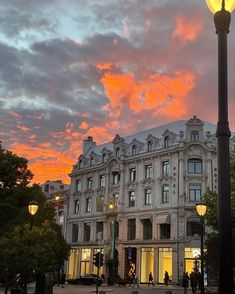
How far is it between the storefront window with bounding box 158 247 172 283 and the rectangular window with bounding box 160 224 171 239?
1685 millimetres

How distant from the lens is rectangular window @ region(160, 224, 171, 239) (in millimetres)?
63450

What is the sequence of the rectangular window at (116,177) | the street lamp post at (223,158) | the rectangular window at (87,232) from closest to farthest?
the street lamp post at (223,158), the rectangular window at (116,177), the rectangular window at (87,232)

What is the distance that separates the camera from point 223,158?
7109 mm

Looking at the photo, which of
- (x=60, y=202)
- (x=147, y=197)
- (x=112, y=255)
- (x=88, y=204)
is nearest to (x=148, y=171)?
(x=147, y=197)

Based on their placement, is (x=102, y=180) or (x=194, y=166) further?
(x=102, y=180)

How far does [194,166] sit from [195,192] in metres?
3.45

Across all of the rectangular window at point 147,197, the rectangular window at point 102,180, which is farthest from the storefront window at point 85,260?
the rectangular window at point 147,197

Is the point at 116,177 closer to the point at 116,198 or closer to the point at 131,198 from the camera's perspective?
the point at 116,198

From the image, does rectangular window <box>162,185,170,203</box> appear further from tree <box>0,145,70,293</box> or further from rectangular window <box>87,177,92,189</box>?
rectangular window <box>87,177,92,189</box>

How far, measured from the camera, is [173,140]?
217 feet

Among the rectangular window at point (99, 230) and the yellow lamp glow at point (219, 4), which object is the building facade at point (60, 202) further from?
the yellow lamp glow at point (219, 4)

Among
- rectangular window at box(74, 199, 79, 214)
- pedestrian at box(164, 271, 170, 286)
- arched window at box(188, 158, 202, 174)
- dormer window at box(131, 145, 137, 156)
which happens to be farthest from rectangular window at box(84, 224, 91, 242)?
arched window at box(188, 158, 202, 174)

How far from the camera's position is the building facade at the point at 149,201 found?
6206 cm

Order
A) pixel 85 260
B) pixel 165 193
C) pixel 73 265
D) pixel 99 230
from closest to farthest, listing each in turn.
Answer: pixel 165 193 < pixel 99 230 < pixel 85 260 < pixel 73 265
